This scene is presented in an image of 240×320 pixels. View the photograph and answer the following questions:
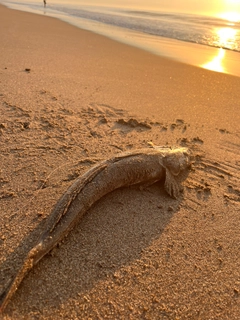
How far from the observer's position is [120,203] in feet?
10.9

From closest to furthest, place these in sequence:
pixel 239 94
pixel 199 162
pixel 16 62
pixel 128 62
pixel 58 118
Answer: pixel 199 162
pixel 58 118
pixel 239 94
pixel 16 62
pixel 128 62

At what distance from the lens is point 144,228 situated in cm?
306

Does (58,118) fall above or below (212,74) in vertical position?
below

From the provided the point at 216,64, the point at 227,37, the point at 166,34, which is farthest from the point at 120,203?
the point at 227,37

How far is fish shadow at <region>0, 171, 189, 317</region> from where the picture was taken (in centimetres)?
233

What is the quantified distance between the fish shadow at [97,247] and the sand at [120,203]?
0.4 inches

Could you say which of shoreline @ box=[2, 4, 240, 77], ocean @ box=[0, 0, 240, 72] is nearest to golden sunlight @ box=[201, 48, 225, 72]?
shoreline @ box=[2, 4, 240, 77]

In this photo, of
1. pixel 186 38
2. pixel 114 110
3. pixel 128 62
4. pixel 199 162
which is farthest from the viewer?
pixel 186 38

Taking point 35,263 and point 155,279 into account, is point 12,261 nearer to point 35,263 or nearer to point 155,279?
point 35,263

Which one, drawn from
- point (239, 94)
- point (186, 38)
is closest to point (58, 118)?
point (239, 94)

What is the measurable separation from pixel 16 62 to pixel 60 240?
5942 millimetres

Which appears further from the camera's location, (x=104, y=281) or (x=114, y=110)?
(x=114, y=110)

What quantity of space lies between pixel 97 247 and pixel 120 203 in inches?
26.5

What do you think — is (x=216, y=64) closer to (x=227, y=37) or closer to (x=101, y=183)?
(x=227, y=37)
